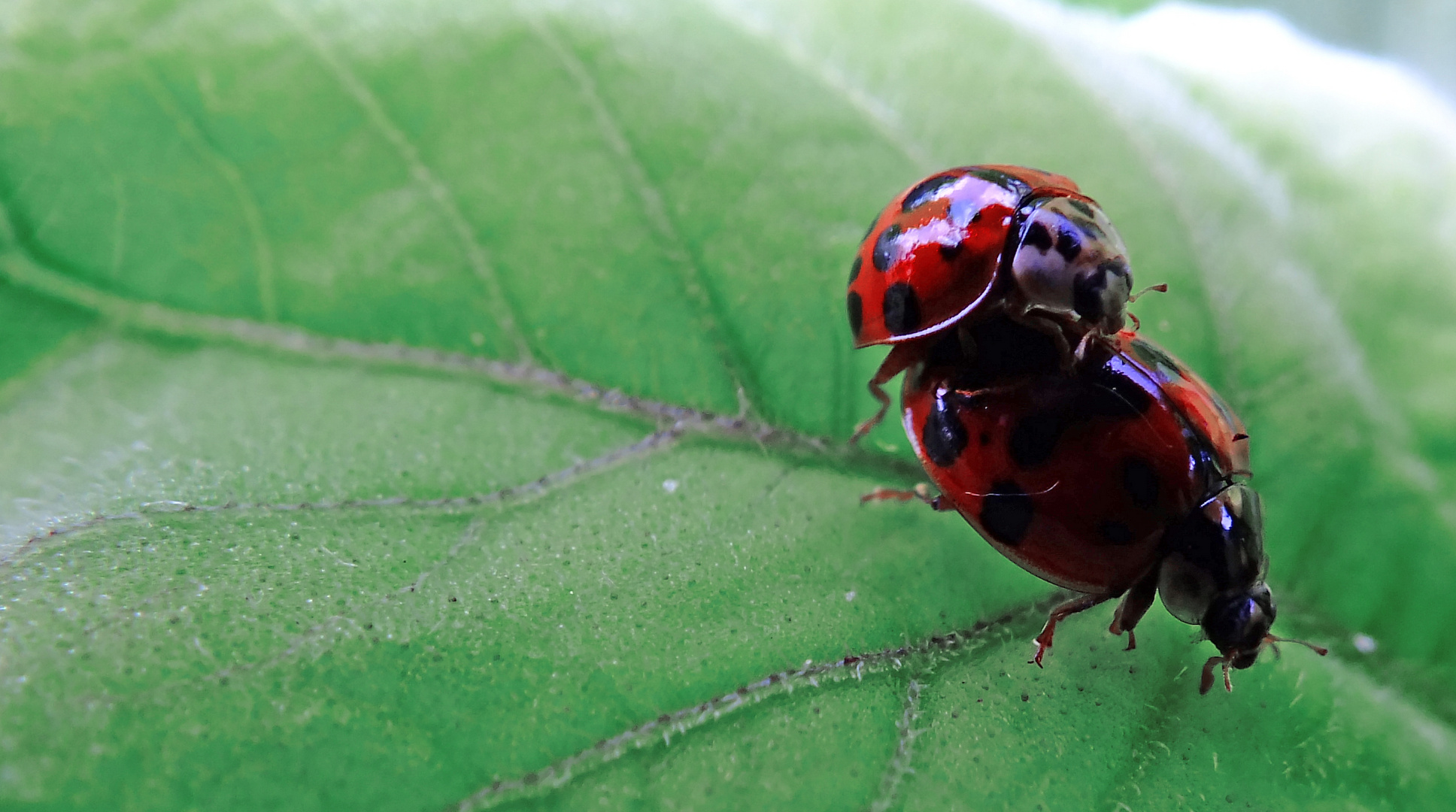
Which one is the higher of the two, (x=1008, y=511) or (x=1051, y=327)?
(x=1051, y=327)

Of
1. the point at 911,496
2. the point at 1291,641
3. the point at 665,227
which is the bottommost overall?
the point at 1291,641

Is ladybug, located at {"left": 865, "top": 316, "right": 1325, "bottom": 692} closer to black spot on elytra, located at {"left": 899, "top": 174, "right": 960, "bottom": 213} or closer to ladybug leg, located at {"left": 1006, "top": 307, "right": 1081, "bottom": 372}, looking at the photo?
ladybug leg, located at {"left": 1006, "top": 307, "right": 1081, "bottom": 372}

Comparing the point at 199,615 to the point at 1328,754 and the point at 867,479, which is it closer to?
the point at 867,479

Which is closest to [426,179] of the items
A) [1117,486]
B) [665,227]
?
[665,227]

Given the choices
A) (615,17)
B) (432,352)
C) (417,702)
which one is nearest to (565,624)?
(417,702)

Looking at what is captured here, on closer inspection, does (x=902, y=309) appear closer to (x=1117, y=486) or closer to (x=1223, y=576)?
(x=1117, y=486)

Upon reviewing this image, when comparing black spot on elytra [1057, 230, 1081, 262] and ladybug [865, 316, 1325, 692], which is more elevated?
black spot on elytra [1057, 230, 1081, 262]

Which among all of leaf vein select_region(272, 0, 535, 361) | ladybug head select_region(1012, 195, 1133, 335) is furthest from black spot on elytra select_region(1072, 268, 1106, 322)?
leaf vein select_region(272, 0, 535, 361)
